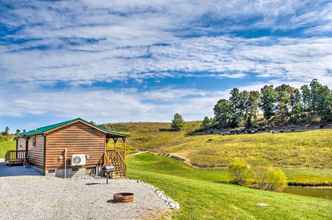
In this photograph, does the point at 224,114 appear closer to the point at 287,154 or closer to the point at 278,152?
the point at 278,152

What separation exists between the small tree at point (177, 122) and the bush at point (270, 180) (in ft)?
265

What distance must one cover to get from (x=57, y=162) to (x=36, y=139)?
3.36m

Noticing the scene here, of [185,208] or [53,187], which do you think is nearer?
[185,208]

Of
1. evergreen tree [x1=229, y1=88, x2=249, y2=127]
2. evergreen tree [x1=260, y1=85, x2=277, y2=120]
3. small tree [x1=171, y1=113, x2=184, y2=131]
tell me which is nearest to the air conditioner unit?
evergreen tree [x1=229, y1=88, x2=249, y2=127]

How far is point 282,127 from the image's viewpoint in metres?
79.6

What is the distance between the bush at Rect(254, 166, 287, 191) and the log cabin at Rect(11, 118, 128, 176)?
1286cm

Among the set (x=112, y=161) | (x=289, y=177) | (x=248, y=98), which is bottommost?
(x=289, y=177)

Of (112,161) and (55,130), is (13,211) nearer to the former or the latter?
(55,130)

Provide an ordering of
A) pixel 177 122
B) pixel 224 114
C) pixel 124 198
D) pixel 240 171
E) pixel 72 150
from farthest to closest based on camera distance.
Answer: pixel 177 122, pixel 224 114, pixel 240 171, pixel 72 150, pixel 124 198

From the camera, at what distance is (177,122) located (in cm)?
11012

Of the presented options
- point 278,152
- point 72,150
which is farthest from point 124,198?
point 278,152

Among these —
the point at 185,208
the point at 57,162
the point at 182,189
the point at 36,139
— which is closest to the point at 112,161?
the point at 57,162

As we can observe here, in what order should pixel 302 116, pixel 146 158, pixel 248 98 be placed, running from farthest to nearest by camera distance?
pixel 248 98
pixel 302 116
pixel 146 158

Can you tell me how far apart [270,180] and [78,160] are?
16061mm
